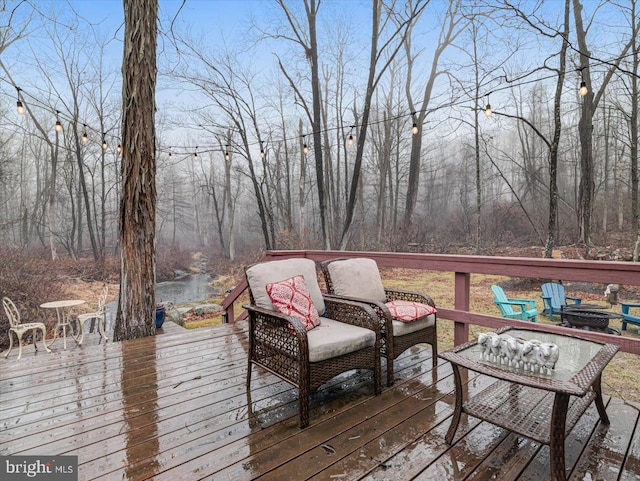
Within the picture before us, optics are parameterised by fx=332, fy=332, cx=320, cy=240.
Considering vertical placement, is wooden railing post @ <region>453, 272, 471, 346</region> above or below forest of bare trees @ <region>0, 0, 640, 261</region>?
below

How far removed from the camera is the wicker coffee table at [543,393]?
4.55 feet

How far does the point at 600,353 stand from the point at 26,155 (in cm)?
1968

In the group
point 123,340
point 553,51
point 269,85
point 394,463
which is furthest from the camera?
point 269,85

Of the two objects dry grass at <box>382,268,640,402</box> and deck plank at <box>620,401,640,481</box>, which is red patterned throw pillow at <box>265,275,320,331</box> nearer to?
deck plank at <box>620,401,640,481</box>

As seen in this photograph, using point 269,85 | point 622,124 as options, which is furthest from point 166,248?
point 622,124

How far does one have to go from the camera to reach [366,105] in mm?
7988

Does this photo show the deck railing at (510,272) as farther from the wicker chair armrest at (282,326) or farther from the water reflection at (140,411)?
the water reflection at (140,411)

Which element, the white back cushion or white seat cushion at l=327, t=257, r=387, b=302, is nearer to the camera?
the white back cushion

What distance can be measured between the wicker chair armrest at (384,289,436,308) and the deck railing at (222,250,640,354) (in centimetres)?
32

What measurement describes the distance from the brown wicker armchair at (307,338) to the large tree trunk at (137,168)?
195 cm

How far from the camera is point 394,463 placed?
61.4 inches

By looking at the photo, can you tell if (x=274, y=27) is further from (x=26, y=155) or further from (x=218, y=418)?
(x=26, y=155)

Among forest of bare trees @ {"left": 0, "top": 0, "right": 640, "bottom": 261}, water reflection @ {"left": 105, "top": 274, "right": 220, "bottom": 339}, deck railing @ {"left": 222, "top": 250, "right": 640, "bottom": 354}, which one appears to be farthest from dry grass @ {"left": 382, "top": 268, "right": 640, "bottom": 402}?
water reflection @ {"left": 105, "top": 274, "right": 220, "bottom": 339}

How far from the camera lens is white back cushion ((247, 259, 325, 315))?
2.35 m
